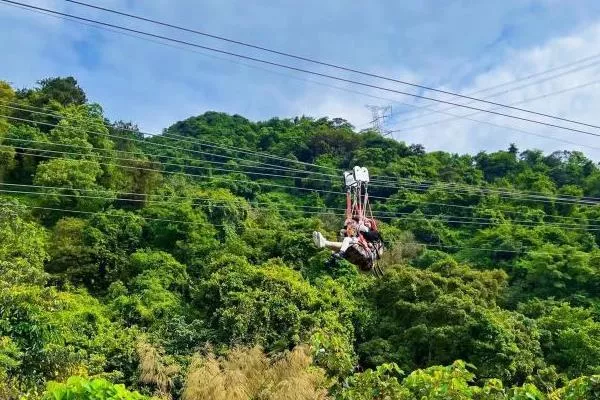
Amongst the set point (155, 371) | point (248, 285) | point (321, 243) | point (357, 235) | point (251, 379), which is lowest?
point (155, 371)

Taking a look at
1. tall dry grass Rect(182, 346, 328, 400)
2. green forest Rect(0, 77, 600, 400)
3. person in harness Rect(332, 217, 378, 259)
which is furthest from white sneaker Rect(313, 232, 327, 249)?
tall dry grass Rect(182, 346, 328, 400)

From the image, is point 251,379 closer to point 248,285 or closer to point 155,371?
point 155,371

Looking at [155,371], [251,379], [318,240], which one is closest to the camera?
[318,240]

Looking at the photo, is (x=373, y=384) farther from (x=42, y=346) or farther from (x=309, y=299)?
(x=309, y=299)

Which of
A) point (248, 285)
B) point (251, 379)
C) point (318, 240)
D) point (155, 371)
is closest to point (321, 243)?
point (318, 240)

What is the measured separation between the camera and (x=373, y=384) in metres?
6.34

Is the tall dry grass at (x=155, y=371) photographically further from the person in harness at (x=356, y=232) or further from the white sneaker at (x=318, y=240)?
the white sneaker at (x=318, y=240)

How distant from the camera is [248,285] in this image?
19.8m

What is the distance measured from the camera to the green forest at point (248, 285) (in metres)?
14.0

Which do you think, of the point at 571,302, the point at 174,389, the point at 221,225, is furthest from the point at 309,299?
the point at 571,302

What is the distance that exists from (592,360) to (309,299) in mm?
8301

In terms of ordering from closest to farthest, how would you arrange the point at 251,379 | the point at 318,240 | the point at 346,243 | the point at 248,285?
the point at 318,240, the point at 346,243, the point at 251,379, the point at 248,285

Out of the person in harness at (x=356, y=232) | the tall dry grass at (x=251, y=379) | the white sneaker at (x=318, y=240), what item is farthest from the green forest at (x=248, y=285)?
the person in harness at (x=356, y=232)

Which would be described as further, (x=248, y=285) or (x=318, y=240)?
(x=248, y=285)
